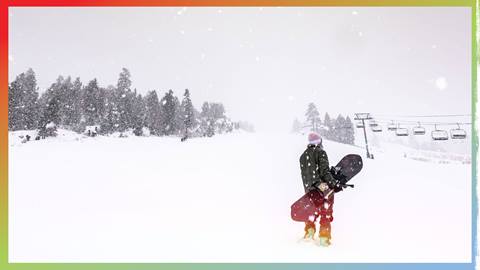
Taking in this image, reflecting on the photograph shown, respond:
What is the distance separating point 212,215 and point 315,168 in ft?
11.4

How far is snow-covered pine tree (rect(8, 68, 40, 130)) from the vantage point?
3806 cm

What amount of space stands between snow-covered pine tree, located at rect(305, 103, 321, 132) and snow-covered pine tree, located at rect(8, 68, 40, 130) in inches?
1822

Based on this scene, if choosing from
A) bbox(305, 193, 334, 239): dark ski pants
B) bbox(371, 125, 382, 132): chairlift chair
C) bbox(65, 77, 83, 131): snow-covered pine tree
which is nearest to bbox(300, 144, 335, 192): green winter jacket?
bbox(305, 193, 334, 239): dark ski pants

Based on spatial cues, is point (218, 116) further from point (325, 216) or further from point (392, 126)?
point (325, 216)

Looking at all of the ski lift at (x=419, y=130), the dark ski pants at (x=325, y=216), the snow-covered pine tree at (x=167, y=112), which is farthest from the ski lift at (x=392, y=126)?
the snow-covered pine tree at (x=167, y=112)

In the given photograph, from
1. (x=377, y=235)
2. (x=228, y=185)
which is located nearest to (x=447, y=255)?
(x=377, y=235)

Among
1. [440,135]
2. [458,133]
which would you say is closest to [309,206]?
[458,133]

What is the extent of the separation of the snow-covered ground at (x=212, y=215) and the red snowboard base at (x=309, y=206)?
48 cm

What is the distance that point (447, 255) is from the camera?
587 centimetres

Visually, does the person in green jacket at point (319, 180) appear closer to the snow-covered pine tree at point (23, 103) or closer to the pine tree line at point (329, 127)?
the snow-covered pine tree at point (23, 103)

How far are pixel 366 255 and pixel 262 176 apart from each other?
353 inches

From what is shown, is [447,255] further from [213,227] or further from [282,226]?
[213,227]

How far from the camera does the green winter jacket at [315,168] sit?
578 centimetres

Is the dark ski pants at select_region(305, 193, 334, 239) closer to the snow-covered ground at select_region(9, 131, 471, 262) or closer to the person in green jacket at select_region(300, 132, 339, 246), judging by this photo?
the person in green jacket at select_region(300, 132, 339, 246)
